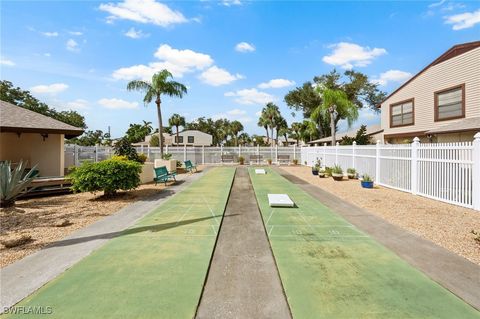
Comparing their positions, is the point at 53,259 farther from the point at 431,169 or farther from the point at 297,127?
the point at 297,127

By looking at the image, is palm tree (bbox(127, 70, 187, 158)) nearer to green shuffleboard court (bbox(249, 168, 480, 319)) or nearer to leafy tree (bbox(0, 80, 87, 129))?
green shuffleboard court (bbox(249, 168, 480, 319))

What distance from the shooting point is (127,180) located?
955 centimetres

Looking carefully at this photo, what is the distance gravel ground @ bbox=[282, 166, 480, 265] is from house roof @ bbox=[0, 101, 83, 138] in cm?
1271

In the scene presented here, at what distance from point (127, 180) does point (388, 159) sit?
35.6 ft

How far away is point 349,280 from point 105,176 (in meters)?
8.22

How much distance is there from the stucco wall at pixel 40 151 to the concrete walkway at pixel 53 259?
9.54m

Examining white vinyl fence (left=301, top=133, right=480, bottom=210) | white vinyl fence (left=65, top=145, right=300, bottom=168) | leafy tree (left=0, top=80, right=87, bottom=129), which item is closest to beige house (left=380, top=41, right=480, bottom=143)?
white vinyl fence (left=301, top=133, right=480, bottom=210)

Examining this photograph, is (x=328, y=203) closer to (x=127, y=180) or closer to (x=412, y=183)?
(x=412, y=183)

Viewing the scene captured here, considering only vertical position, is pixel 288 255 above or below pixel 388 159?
below

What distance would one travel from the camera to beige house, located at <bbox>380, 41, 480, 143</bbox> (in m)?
14.0

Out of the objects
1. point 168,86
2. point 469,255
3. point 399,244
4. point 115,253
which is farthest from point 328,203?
point 168,86

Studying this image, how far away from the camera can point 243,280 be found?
12.0 feet

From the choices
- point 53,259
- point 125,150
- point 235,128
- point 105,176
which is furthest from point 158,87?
point 235,128

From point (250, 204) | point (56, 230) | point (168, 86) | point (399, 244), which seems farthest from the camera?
point (168, 86)
